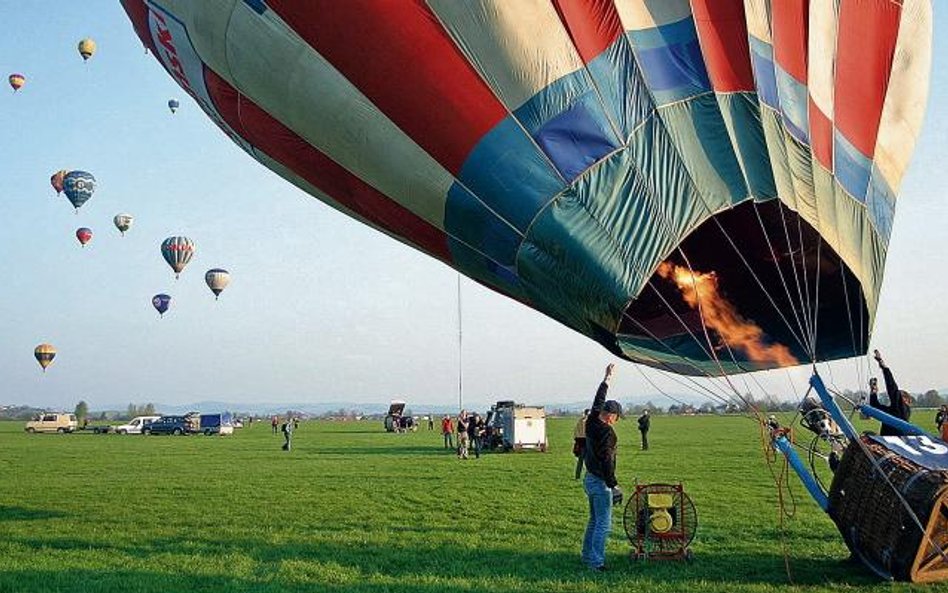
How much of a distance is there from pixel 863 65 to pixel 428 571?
19.1 feet

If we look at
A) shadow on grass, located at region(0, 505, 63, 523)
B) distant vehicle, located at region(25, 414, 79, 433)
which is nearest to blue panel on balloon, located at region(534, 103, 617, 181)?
shadow on grass, located at region(0, 505, 63, 523)

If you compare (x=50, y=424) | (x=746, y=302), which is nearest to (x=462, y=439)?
(x=746, y=302)

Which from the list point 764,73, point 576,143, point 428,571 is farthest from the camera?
point 428,571

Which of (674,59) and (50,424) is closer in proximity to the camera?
(674,59)

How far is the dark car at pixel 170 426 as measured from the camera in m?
Result: 47.1

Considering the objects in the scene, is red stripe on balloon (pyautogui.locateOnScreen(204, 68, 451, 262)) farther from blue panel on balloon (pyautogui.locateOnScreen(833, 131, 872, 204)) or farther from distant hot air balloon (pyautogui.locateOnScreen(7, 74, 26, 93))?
distant hot air balloon (pyautogui.locateOnScreen(7, 74, 26, 93))

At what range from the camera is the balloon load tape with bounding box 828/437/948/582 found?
5.71 meters

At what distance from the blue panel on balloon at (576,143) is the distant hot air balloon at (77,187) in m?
41.6

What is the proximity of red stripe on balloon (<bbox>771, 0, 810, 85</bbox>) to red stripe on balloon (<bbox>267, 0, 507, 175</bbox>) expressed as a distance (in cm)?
229

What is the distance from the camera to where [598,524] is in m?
7.21

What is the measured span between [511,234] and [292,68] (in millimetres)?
2344

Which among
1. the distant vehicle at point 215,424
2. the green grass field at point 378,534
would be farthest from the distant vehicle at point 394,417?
the green grass field at point 378,534

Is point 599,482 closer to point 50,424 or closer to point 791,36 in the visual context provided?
point 791,36

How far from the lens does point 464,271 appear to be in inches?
317
